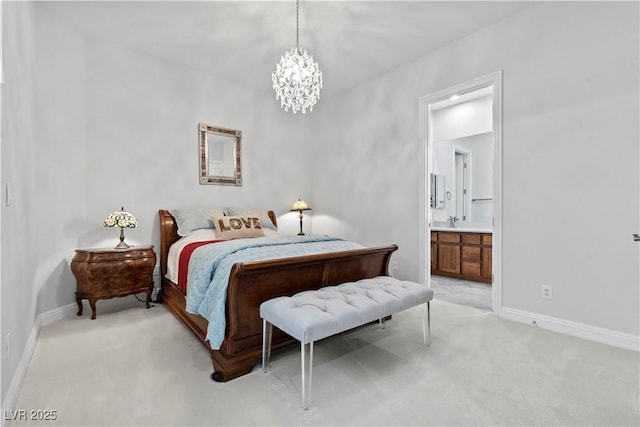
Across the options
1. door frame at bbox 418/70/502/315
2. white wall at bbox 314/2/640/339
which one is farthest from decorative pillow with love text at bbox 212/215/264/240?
white wall at bbox 314/2/640/339

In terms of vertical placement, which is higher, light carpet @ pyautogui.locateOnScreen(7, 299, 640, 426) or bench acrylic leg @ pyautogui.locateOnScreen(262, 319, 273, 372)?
bench acrylic leg @ pyautogui.locateOnScreen(262, 319, 273, 372)

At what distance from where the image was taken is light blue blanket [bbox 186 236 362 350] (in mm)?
1902

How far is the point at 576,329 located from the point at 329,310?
2.19 metres

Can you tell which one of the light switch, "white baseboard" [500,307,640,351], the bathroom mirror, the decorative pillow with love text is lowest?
"white baseboard" [500,307,640,351]

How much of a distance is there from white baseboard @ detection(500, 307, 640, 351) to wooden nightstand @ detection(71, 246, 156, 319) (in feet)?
11.7

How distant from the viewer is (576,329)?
2523 millimetres

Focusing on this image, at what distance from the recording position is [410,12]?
111 inches

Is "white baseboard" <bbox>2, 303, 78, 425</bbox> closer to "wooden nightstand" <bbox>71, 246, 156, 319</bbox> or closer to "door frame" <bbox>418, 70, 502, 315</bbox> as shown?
"wooden nightstand" <bbox>71, 246, 156, 319</bbox>

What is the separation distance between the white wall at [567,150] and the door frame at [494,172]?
0.18 ft

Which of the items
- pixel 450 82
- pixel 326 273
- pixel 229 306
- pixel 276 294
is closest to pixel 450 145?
pixel 450 82

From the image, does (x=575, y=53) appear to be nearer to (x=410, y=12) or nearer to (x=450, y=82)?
(x=450, y=82)

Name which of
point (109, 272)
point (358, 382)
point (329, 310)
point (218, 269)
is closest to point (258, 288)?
point (218, 269)

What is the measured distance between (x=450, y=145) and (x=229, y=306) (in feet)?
14.6

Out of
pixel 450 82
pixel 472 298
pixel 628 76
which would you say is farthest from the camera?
pixel 472 298
